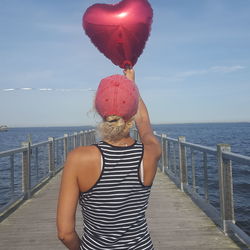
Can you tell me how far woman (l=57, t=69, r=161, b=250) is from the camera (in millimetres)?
1758

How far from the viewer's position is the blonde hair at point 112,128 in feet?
5.95

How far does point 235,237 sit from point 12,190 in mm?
4290

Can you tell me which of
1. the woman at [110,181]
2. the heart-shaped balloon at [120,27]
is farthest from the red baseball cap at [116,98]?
the heart-shaped balloon at [120,27]

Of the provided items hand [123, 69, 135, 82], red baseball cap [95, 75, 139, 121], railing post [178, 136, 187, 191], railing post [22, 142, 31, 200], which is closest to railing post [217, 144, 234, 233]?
hand [123, 69, 135, 82]

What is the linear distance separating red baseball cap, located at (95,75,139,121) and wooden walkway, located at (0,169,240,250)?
11.1 ft

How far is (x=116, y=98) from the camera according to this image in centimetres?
180

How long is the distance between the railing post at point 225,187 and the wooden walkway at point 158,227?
0.89 feet

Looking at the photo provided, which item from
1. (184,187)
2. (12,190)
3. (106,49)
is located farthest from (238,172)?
(106,49)

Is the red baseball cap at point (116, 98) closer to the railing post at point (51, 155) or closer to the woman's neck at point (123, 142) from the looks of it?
the woman's neck at point (123, 142)

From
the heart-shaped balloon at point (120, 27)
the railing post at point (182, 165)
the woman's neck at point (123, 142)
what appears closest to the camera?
the woman's neck at point (123, 142)

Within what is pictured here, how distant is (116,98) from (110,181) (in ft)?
1.32

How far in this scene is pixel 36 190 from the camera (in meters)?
9.03

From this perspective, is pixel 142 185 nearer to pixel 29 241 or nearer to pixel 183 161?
pixel 29 241

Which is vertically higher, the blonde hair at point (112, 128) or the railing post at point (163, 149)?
the blonde hair at point (112, 128)
